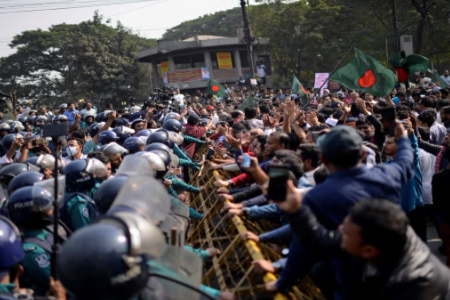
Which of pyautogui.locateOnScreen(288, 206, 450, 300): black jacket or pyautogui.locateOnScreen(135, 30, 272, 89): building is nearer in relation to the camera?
pyautogui.locateOnScreen(288, 206, 450, 300): black jacket

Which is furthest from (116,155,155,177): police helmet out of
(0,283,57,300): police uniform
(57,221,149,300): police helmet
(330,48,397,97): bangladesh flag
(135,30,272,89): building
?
(135,30,272,89): building

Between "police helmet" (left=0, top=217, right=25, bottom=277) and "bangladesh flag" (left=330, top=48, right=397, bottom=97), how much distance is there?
26.4 ft

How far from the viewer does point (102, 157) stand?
546cm

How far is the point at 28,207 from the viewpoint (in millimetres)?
3492

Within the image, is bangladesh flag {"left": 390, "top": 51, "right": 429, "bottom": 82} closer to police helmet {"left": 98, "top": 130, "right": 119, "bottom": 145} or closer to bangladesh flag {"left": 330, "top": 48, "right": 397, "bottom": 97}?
bangladesh flag {"left": 330, "top": 48, "right": 397, "bottom": 97}

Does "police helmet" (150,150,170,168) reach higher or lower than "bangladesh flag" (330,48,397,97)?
lower

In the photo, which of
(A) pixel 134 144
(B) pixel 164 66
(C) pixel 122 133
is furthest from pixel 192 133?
(B) pixel 164 66

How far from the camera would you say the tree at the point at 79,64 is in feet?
130

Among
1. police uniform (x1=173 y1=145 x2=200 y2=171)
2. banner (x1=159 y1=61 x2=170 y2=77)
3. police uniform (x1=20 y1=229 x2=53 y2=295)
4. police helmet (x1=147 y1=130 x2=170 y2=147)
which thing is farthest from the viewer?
banner (x1=159 y1=61 x2=170 y2=77)

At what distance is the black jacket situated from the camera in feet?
7.79

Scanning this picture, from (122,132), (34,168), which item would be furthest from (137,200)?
(122,132)

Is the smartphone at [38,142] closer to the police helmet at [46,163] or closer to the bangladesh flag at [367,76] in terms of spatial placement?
the police helmet at [46,163]

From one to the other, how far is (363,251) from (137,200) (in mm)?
1252

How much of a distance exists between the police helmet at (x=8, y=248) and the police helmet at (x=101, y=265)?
2.57 ft
